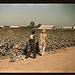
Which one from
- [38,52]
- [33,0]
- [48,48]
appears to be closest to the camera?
[33,0]

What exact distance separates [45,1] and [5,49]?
7.83 metres

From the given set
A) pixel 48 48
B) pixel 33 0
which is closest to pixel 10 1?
pixel 33 0

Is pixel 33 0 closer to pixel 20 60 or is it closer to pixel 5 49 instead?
pixel 20 60

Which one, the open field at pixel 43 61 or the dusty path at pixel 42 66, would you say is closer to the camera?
the dusty path at pixel 42 66

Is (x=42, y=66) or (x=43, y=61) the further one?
(x=43, y=61)

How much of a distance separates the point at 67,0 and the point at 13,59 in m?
5.46

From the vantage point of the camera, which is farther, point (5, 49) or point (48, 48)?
point (48, 48)

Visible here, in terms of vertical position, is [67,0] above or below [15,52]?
above

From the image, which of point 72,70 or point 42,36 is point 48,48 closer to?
point 42,36

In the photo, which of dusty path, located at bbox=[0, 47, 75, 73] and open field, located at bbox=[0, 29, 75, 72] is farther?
open field, located at bbox=[0, 29, 75, 72]

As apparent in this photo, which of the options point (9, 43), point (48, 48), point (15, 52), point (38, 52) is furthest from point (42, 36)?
point (9, 43)

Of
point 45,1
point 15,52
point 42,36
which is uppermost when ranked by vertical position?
point 45,1

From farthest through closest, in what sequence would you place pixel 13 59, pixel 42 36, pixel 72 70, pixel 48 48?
pixel 48 48 < pixel 42 36 < pixel 13 59 < pixel 72 70

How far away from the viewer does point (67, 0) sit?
13.7 feet
